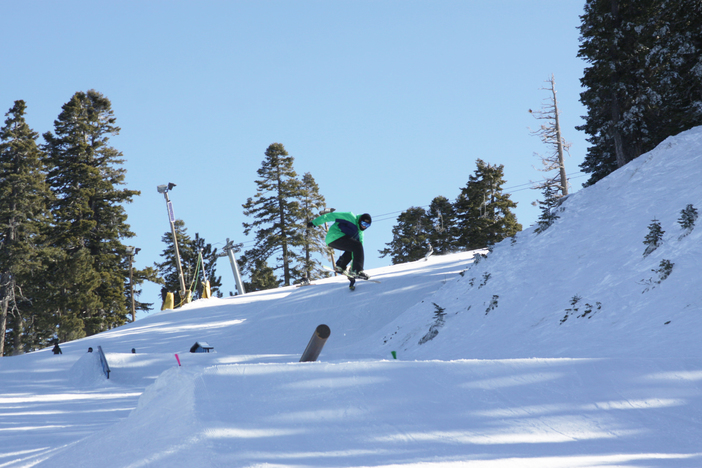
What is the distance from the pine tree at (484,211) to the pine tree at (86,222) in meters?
27.9

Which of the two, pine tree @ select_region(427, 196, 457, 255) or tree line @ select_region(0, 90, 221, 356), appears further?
pine tree @ select_region(427, 196, 457, 255)

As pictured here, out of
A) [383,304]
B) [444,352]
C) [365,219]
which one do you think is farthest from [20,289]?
[444,352]

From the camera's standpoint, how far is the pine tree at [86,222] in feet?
115

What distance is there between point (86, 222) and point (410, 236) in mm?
27840

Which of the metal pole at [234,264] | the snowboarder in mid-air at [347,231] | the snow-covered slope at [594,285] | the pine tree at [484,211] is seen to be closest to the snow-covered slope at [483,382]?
the snow-covered slope at [594,285]

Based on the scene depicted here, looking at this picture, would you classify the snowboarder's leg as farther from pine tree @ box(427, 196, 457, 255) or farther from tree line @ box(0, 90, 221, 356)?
pine tree @ box(427, 196, 457, 255)

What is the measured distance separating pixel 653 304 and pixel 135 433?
6.15 meters

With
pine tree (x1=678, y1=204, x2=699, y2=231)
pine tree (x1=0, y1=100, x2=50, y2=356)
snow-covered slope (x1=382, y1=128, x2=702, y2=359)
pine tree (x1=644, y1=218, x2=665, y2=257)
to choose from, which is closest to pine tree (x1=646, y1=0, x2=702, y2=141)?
snow-covered slope (x1=382, y1=128, x2=702, y2=359)

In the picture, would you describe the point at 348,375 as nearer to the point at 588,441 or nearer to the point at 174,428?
the point at 174,428

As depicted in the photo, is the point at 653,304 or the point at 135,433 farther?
the point at 653,304

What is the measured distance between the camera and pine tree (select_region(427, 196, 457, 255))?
157 ft

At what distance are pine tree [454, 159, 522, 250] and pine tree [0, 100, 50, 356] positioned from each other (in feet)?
106

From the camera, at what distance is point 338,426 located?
353 centimetres

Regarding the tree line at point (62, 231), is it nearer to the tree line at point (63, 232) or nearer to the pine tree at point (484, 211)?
the tree line at point (63, 232)
